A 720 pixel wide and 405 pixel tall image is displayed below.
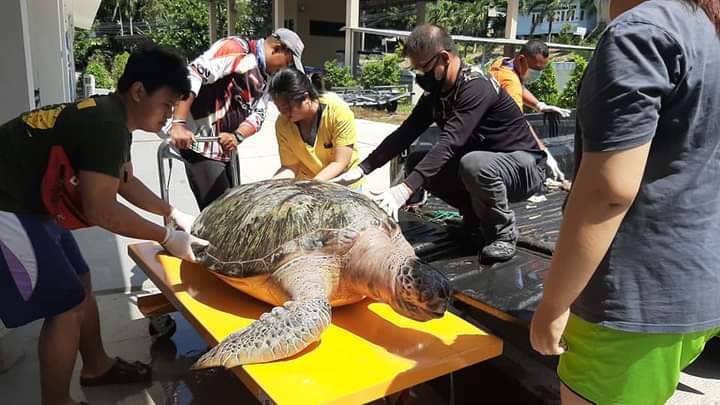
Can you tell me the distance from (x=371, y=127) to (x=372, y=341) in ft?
30.8

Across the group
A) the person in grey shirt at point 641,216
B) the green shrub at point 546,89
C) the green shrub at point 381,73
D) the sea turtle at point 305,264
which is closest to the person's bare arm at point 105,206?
the sea turtle at point 305,264

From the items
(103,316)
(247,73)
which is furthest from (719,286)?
(103,316)

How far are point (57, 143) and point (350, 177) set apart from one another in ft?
4.87

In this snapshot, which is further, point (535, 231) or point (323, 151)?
point (535, 231)

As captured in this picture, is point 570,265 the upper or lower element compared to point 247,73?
lower

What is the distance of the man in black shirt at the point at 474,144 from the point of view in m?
2.50

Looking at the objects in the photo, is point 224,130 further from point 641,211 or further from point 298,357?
point 641,211

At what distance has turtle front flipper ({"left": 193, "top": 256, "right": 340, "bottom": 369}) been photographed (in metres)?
1.63

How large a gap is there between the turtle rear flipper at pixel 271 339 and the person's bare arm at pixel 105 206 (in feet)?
1.80

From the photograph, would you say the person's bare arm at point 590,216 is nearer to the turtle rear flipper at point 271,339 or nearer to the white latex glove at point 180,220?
the turtle rear flipper at point 271,339

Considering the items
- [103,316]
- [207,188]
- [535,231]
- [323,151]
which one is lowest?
[103,316]

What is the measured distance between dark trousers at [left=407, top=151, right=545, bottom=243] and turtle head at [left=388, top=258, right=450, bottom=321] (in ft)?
2.43

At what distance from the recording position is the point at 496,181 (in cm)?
249

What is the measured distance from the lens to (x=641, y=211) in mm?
1083
